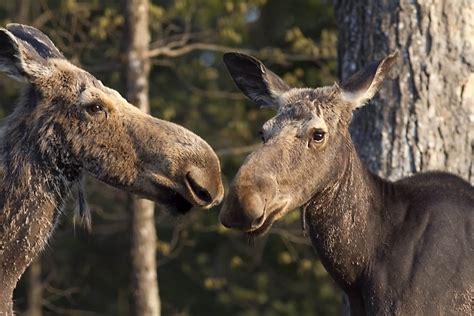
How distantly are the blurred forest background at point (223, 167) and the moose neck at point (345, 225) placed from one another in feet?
19.8

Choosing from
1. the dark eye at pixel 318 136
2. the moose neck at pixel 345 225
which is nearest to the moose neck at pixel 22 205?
the dark eye at pixel 318 136

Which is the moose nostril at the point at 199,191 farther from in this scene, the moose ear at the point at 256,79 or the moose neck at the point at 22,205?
the moose ear at the point at 256,79

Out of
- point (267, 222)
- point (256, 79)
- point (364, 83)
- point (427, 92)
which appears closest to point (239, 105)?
point (427, 92)

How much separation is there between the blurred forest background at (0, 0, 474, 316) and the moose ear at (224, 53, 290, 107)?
1129mm

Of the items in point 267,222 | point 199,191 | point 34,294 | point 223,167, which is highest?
point 199,191

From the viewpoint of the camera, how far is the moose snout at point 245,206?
7465 millimetres

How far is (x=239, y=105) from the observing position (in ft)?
65.8

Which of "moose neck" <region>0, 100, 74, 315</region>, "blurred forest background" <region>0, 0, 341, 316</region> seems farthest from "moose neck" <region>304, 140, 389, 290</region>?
"blurred forest background" <region>0, 0, 341, 316</region>

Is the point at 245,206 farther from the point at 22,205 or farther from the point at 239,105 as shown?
the point at 239,105

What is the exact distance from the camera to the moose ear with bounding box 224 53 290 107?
9.09m

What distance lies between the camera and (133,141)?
7492 millimetres

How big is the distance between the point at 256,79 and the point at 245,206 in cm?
199

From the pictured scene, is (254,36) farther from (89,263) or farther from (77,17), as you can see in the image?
(77,17)

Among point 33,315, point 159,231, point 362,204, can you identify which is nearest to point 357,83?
point 362,204
